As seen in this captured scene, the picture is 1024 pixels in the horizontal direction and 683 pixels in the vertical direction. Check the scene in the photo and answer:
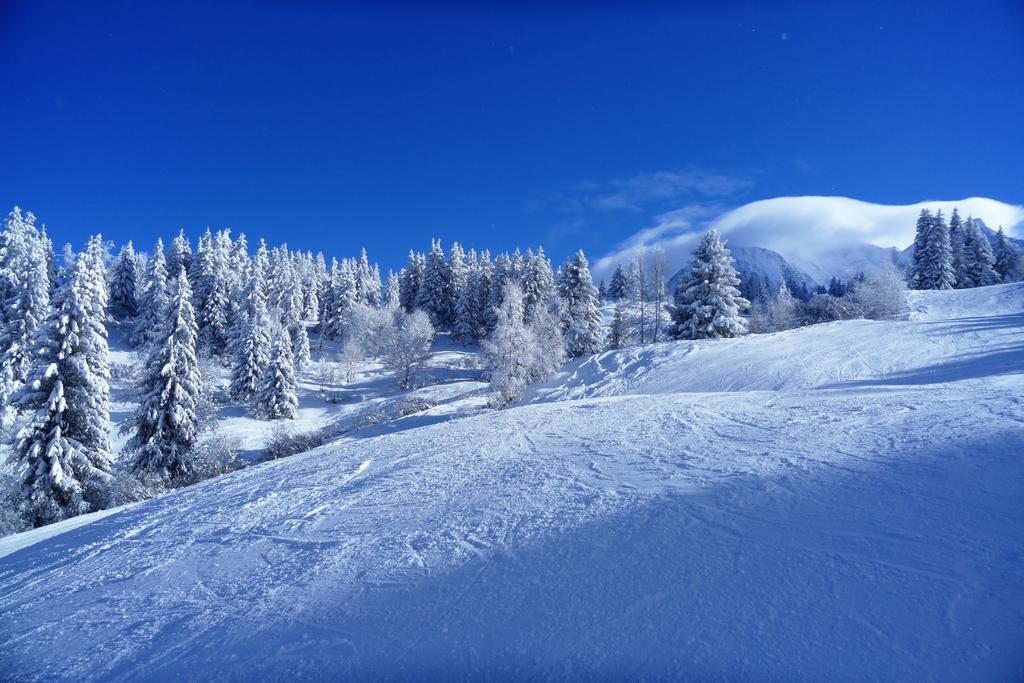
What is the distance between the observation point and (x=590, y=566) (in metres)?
5.14

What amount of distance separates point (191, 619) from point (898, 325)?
39.7 m

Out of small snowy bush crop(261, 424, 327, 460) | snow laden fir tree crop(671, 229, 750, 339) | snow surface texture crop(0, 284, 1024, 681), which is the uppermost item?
snow laden fir tree crop(671, 229, 750, 339)

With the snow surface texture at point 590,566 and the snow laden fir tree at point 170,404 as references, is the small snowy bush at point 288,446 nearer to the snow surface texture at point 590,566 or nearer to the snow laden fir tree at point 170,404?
the snow laden fir tree at point 170,404

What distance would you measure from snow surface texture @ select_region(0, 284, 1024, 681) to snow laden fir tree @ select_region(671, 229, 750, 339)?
25.2 m

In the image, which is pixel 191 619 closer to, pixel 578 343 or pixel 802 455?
pixel 802 455

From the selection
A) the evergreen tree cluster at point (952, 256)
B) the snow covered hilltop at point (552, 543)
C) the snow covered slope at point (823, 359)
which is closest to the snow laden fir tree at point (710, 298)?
the snow covered slope at point (823, 359)

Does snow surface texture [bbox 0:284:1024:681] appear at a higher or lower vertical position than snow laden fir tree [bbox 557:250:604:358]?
lower

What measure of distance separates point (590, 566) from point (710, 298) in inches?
1366

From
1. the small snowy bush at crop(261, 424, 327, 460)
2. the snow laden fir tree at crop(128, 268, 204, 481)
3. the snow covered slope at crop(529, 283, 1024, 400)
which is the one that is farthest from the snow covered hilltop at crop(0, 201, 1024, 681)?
the small snowy bush at crop(261, 424, 327, 460)

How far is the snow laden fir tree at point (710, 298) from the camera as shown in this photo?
35188 millimetres

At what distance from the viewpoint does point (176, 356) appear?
24.2m

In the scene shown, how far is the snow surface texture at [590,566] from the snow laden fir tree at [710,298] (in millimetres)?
25195

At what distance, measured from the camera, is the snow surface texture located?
151 inches

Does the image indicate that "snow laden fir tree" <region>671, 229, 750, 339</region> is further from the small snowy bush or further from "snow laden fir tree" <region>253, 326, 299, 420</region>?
"snow laden fir tree" <region>253, 326, 299, 420</region>
